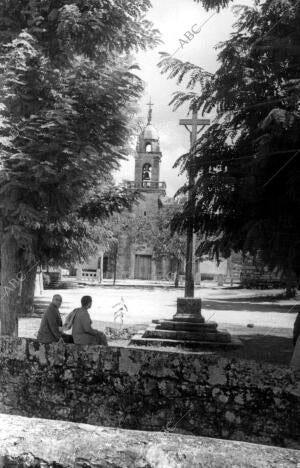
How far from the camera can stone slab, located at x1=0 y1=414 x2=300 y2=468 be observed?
64.4 inches

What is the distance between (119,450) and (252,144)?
4413 mm

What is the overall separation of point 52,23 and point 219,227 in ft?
17.3

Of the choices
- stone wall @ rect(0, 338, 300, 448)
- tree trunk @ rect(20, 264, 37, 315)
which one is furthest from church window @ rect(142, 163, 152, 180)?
stone wall @ rect(0, 338, 300, 448)

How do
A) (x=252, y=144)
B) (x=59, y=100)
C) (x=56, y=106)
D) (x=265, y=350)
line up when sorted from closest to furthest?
1. (x=252, y=144)
2. (x=56, y=106)
3. (x=59, y=100)
4. (x=265, y=350)

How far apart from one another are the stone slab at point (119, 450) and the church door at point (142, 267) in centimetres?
5350

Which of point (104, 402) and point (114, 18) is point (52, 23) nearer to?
point (114, 18)

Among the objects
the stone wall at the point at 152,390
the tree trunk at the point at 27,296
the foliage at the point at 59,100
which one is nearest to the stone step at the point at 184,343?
the foliage at the point at 59,100

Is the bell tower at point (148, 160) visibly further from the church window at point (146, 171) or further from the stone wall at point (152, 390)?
the stone wall at point (152, 390)

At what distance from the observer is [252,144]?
220 inches

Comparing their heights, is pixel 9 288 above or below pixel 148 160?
below

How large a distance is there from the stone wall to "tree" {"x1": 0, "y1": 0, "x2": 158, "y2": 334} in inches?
178

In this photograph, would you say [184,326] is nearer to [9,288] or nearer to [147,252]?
[9,288]

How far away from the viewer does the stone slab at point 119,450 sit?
1.64 m

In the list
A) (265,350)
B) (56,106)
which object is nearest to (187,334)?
(265,350)
